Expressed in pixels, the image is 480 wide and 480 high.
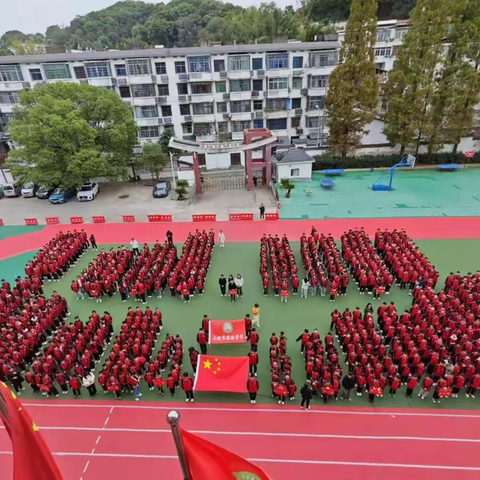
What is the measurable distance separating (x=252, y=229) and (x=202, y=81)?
17.7 meters

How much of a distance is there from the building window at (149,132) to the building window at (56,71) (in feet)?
23.8

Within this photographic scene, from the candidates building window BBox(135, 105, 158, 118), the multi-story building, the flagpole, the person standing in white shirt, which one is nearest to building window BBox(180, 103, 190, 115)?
the multi-story building

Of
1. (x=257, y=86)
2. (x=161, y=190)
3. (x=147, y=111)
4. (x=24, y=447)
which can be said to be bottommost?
(x=161, y=190)

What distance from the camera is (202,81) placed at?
31266 mm

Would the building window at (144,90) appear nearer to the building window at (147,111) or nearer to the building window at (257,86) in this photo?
the building window at (147,111)

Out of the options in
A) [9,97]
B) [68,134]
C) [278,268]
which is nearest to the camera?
[278,268]

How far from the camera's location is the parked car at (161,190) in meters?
25.7

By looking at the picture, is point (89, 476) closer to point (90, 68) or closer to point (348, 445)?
point (348, 445)

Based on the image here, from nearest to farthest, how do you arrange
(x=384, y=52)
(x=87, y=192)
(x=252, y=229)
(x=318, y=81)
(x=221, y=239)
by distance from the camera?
(x=221, y=239) < (x=252, y=229) < (x=87, y=192) < (x=318, y=81) < (x=384, y=52)

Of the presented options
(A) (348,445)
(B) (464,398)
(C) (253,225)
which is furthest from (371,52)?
(A) (348,445)

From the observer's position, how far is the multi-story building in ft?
98.9

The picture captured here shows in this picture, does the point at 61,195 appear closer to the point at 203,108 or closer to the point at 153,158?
the point at 153,158

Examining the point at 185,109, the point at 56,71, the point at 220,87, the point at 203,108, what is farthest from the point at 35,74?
the point at 220,87

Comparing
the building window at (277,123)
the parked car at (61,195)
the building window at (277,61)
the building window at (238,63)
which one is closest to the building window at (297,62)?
the building window at (277,61)
